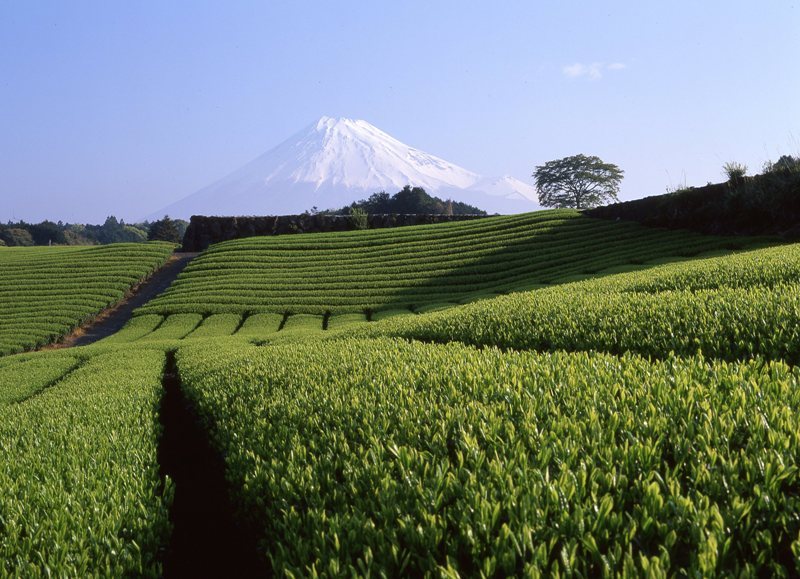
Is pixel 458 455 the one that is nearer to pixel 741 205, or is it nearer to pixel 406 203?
pixel 741 205

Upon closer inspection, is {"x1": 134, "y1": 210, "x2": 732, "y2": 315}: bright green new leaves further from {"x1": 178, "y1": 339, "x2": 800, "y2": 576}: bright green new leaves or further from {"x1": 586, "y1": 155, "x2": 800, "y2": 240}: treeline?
{"x1": 178, "y1": 339, "x2": 800, "y2": 576}: bright green new leaves

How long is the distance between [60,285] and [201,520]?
32.5 meters

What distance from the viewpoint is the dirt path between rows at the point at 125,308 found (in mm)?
26344

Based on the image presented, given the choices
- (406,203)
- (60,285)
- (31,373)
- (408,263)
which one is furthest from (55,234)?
(31,373)

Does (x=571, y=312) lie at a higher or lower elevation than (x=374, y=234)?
lower

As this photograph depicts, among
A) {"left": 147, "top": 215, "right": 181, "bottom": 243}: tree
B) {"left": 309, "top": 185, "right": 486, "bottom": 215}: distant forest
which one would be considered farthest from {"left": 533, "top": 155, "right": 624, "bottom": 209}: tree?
{"left": 147, "top": 215, "right": 181, "bottom": 243}: tree

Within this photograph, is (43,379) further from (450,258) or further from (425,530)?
(450,258)

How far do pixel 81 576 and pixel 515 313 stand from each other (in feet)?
27.1

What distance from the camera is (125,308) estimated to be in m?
31.4

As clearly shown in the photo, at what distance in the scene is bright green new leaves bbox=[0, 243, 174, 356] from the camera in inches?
1021

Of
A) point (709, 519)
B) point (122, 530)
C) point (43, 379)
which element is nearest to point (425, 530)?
point (709, 519)

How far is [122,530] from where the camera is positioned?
436cm

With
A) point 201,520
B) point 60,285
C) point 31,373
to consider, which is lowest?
point 31,373

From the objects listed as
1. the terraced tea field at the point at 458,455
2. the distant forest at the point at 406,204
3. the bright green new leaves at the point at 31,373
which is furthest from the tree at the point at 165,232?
the terraced tea field at the point at 458,455
